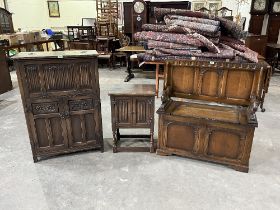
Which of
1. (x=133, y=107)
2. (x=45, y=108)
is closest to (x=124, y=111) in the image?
(x=133, y=107)

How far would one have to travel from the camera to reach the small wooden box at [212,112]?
2.33m

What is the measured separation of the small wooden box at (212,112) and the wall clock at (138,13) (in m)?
5.91

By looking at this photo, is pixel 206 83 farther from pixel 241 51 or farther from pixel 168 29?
pixel 168 29

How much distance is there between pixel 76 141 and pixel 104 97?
217 cm

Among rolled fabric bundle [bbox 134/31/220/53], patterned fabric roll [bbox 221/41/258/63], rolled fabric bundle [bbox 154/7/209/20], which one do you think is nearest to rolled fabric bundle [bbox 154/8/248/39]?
rolled fabric bundle [bbox 154/7/209/20]

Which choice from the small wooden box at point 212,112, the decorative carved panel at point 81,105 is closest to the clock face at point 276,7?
the small wooden box at point 212,112

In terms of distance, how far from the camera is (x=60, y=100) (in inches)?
94.7

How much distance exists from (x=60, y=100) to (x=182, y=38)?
4.63 ft

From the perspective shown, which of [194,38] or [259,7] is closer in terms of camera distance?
[194,38]

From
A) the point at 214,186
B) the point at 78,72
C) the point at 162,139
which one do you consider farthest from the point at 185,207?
the point at 78,72

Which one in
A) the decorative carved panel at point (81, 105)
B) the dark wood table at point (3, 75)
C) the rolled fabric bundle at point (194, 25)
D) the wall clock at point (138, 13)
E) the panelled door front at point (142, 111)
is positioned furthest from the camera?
the wall clock at point (138, 13)

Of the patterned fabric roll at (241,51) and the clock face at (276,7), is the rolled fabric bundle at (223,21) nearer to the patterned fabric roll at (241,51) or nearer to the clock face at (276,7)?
the patterned fabric roll at (241,51)

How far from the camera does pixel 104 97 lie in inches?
187

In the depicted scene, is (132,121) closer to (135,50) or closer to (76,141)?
(76,141)
